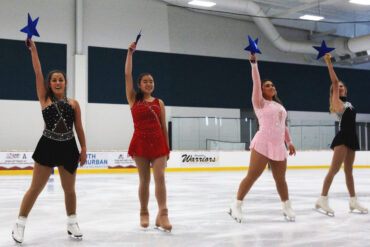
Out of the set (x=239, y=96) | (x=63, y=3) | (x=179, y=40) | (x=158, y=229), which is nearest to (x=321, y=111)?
(x=239, y=96)

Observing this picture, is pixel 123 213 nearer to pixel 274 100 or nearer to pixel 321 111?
pixel 274 100

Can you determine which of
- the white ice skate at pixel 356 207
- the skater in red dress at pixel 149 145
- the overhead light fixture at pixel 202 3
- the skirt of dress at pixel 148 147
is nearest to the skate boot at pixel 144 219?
the skater in red dress at pixel 149 145

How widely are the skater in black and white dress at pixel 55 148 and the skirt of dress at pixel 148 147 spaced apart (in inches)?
19.7

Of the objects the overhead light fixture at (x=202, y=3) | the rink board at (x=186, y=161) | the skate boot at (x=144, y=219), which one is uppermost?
the overhead light fixture at (x=202, y=3)

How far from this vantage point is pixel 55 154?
3570 mm

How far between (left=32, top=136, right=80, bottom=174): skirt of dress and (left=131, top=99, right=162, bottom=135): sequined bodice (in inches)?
28.0

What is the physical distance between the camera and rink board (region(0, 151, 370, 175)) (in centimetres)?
1383

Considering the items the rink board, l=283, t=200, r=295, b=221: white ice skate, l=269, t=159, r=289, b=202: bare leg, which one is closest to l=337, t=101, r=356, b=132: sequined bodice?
l=269, t=159, r=289, b=202: bare leg

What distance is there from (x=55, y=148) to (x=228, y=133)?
13997 millimetres

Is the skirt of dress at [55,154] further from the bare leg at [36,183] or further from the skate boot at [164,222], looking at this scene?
the skate boot at [164,222]

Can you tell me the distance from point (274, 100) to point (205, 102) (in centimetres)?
1566

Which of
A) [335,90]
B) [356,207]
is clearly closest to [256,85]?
[335,90]

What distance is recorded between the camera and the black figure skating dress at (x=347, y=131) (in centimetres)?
499

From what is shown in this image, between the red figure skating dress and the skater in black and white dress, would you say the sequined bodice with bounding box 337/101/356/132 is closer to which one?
the red figure skating dress
